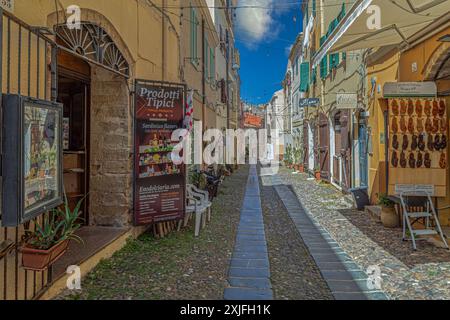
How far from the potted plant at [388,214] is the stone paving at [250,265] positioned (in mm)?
2264

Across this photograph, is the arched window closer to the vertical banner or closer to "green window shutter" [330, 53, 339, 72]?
the vertical banner

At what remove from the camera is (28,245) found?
9.78 feet

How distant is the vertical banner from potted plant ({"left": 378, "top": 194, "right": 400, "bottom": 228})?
369 centimetres

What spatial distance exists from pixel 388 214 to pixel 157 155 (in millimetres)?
4306

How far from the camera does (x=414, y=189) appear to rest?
5.56m

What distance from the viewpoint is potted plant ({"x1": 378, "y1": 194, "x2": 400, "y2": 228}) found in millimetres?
6473

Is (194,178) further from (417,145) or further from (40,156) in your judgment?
(40,156)

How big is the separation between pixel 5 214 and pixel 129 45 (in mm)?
3480

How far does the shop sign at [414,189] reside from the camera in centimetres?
554

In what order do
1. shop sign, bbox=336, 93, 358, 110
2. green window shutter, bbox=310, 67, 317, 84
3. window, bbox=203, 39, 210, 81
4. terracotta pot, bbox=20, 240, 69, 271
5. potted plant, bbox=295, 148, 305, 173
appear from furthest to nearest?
potted plant, bbox=295, 148, 305, 173, green window shutter, bbox=310, 67, 317, 84, window, bbox=203, 39, 210, 81, shop sign, bbox=336, 93, 358, 110, terracotta pot, bbox=20, 240, 69, 271

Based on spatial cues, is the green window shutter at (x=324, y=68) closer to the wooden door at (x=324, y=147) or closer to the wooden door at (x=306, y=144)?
the wooden door at (x=324, y=147)

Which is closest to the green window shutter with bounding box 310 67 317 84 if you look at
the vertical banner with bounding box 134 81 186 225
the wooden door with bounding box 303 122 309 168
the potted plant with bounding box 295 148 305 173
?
the wooden door with bounding box 303 122 309 168

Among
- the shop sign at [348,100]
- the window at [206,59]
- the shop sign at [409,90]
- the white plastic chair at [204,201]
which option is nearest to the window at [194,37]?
the window at [206,59]
